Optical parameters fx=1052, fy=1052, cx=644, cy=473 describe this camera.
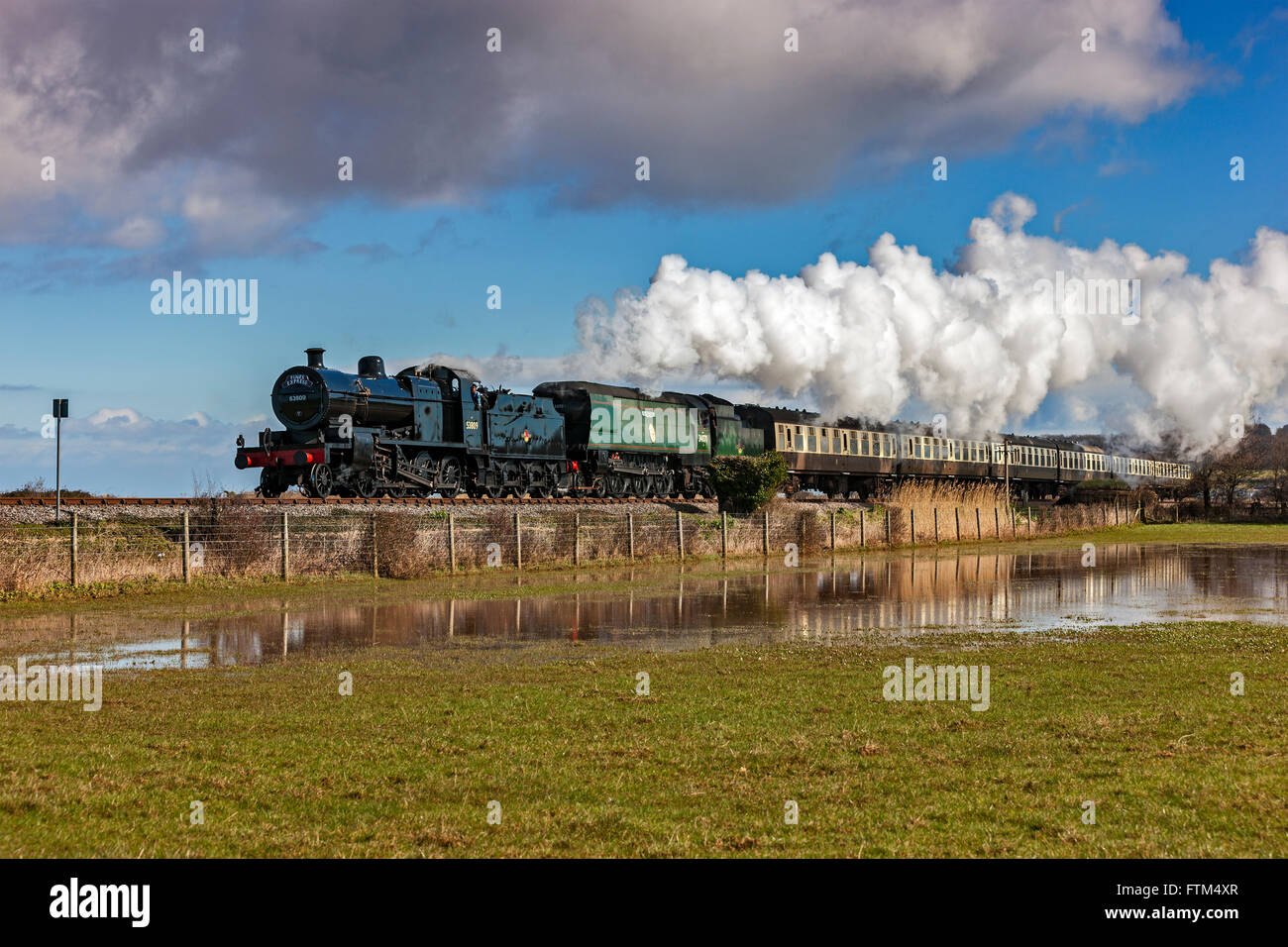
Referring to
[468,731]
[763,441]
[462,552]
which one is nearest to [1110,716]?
[468,731]

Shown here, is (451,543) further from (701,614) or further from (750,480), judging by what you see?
(750,480)

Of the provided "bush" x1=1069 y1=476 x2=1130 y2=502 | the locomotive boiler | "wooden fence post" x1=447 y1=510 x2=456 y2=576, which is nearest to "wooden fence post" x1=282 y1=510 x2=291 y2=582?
"wooden fence post" x1=447 y1=510 x2=456 y2=576

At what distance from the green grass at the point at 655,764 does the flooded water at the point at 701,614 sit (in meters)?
3.74

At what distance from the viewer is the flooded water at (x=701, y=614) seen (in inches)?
723

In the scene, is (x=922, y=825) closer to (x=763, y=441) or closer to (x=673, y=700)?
(x=673, y=700)

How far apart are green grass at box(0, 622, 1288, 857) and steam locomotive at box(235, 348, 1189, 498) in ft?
66.5

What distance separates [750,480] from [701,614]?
25326mm

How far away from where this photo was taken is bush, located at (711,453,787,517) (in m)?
47.6

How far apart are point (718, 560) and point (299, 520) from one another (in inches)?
597

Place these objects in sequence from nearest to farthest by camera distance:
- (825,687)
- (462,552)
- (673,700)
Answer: (673,700) < (825,687) < (462,552)

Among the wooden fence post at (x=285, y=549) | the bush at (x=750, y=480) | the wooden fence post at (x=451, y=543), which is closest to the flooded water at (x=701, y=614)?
the wooden fence post at (x=285, y=549)

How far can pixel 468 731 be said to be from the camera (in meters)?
10.8

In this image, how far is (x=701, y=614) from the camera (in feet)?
75.1

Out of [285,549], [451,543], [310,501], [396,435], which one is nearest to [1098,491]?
[396,435]
